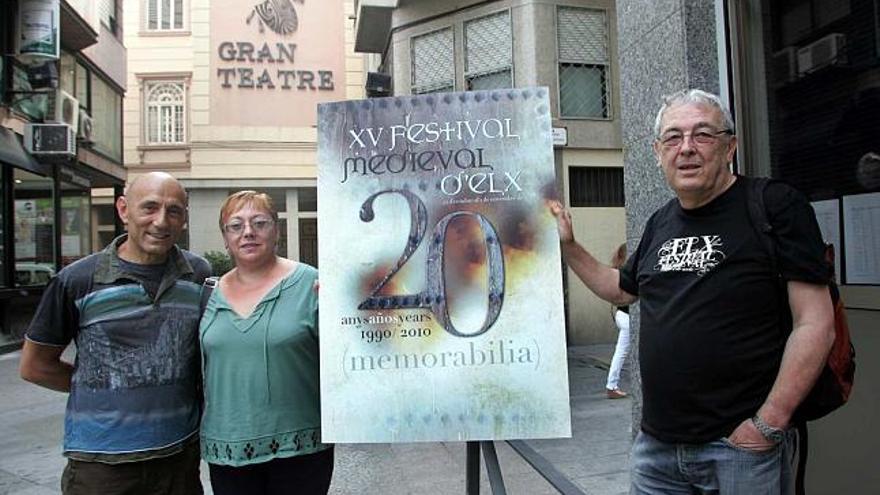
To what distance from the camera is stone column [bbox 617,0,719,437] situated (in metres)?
3.51

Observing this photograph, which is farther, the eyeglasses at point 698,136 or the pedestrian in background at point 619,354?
the pedestrian in background at point 619,354

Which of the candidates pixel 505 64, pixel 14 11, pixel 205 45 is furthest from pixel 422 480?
pixel 205 45

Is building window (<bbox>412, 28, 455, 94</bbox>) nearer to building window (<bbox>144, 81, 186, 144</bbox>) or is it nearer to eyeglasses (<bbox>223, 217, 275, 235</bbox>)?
eyeglasses (<bbox>223, 217, 275, 235</bbox>)

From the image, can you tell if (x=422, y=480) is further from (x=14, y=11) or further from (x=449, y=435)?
(x=14, y=11)

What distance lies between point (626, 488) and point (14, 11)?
43.3 feet

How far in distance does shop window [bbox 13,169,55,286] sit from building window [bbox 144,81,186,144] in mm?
10182

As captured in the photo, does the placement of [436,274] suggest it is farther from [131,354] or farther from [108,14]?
[108,14]

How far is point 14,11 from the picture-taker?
1222cm

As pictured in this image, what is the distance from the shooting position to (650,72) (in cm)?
391

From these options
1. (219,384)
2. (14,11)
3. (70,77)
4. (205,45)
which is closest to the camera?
(219,384)

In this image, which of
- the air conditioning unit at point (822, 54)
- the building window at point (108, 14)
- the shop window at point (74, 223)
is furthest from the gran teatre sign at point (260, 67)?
the air conditioning unit at point (822, 54)

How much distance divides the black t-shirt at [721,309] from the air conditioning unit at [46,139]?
12939mm

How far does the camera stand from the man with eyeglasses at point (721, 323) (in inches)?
74.6

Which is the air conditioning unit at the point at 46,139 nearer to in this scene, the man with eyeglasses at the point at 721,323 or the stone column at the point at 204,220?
the stone column at the point at 204,220
